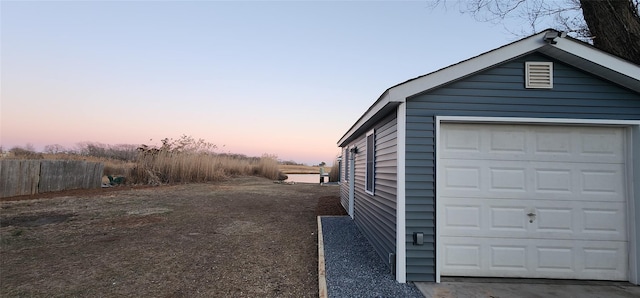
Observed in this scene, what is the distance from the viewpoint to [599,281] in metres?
3.54

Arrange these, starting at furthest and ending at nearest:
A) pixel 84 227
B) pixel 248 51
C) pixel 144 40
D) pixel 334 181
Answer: pixel 334 181 < pixel 248 51 < pixel 144 40 < pixel 84 227

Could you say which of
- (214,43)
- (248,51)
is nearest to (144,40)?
(214,43)

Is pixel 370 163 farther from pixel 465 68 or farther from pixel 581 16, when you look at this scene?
pixel 581 16

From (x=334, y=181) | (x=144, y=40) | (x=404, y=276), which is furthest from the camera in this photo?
(x=334, y=181)

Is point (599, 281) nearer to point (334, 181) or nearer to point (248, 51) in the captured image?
point (248, 51)

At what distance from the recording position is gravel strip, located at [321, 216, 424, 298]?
314 cm

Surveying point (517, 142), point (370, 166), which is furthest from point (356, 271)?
point (517, 142)

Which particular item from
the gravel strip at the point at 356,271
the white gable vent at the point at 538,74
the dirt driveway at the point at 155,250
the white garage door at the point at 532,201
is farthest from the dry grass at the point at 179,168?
the white gable vent at the point at 538,74

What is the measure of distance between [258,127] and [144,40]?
10.0 meters

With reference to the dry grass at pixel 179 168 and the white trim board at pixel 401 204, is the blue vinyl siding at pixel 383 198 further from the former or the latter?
the dry grass at pixel 179 168

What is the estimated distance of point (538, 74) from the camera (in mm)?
3645

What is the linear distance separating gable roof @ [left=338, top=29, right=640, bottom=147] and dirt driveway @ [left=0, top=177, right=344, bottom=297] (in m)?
2.65

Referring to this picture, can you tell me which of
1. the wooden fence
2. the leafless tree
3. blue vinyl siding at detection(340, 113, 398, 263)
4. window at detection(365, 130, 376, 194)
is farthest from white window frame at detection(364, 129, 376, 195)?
the wooden fence

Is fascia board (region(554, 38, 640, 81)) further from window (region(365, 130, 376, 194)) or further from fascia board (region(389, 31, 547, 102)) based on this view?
window (region(365, 130, 376, 194))
